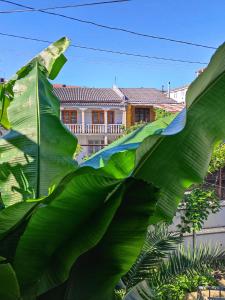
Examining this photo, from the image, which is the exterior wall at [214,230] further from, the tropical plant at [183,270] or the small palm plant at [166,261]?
the small palm plant at [166,261]

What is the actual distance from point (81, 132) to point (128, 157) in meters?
18.2

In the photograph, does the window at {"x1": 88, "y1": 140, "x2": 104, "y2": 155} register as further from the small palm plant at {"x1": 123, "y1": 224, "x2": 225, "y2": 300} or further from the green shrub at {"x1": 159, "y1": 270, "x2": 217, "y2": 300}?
the green shrub at {"x1": 159, "y1": 270, "x2": 217, "y2": 300}

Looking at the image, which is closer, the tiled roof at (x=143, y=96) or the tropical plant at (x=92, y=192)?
the tropical plant at (x=92, y=192)

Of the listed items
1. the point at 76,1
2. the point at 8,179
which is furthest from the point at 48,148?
the point at 76,1

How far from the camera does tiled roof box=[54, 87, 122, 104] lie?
17938 millimetres

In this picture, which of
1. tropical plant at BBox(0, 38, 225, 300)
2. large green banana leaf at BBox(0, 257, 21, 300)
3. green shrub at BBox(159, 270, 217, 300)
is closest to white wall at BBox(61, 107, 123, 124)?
green shrub at BBox(159, 270, 217, 300)

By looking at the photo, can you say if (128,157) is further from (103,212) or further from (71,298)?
(71,298)

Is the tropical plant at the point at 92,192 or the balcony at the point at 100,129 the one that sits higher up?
the balcony at the point at 100,129

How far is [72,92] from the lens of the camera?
18734 millimetres

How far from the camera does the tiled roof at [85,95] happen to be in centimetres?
1794

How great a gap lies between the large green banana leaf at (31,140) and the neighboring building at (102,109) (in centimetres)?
1642

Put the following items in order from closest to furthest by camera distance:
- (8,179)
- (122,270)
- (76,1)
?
(122,270), (8,179), (76,1)

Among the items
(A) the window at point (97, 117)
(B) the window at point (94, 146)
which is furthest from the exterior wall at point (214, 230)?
(A) the window at point (97, 117)

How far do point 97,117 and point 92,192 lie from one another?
18452 mm
